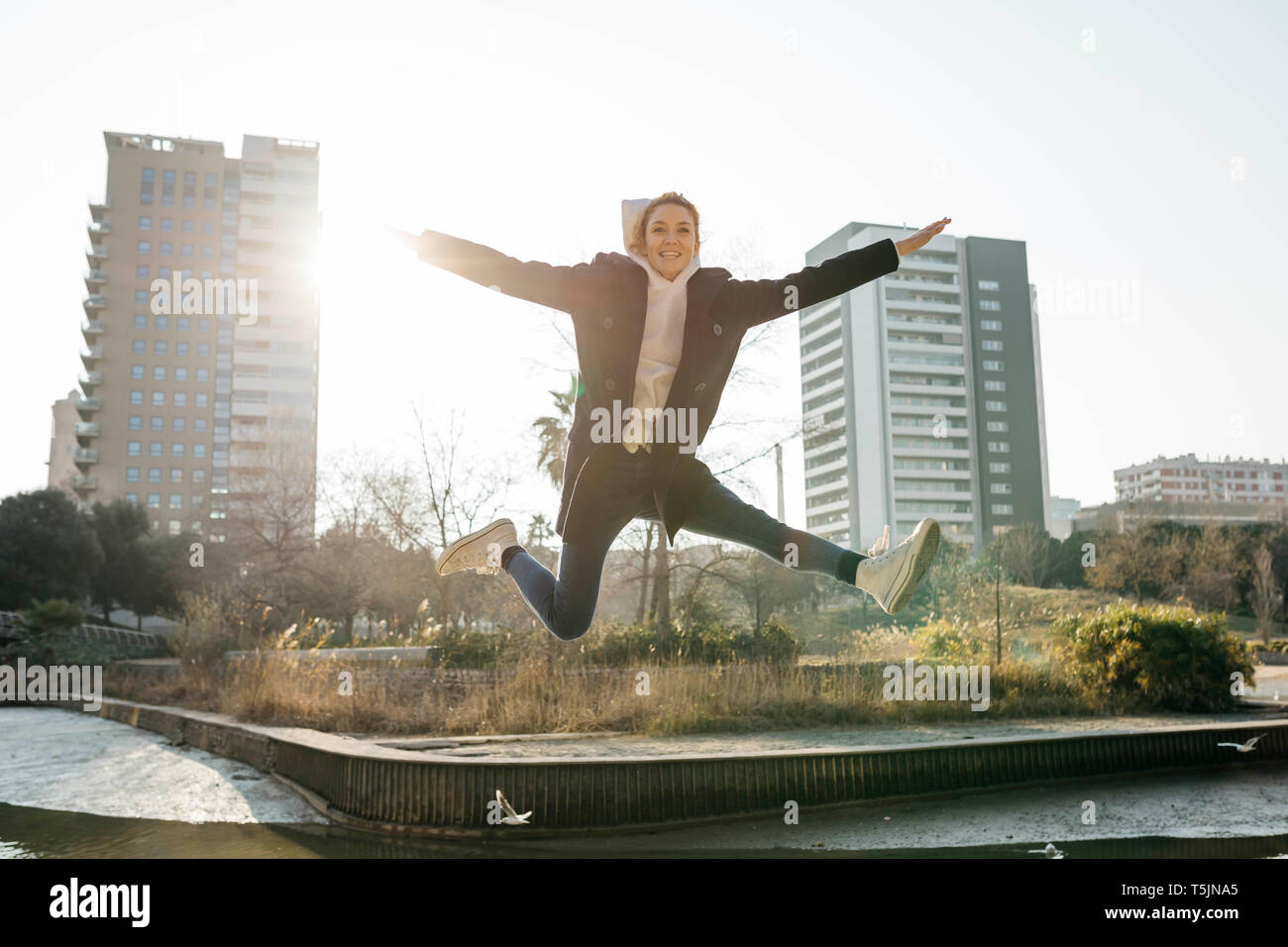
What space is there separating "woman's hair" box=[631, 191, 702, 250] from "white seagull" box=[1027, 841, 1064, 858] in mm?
5371

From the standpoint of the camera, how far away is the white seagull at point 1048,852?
6.43 meters

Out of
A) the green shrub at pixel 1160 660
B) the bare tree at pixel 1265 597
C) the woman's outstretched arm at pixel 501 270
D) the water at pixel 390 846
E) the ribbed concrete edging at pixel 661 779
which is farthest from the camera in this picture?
the bare tree at pixel 1265 597

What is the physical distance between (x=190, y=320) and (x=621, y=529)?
8315 centimetres

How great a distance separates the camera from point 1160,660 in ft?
42.0

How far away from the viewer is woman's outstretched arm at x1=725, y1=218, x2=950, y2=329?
3.34m

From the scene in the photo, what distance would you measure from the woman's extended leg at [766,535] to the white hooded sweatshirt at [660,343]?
1.29 ft

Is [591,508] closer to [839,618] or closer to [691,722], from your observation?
[691,722]

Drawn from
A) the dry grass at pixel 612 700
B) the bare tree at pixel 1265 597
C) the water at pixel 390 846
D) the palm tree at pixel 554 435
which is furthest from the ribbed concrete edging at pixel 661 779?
the bare tree at pixel 1265 597

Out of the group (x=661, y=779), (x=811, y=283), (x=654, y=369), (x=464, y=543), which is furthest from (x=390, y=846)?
(x=811, y=283)

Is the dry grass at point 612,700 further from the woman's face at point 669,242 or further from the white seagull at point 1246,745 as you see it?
the woman's face at point 669,242

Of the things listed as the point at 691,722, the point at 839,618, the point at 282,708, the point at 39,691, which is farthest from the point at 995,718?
the point at 39,691

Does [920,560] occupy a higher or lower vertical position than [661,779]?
higher

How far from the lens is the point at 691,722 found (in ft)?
35.8

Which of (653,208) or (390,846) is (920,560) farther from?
(390,846)
